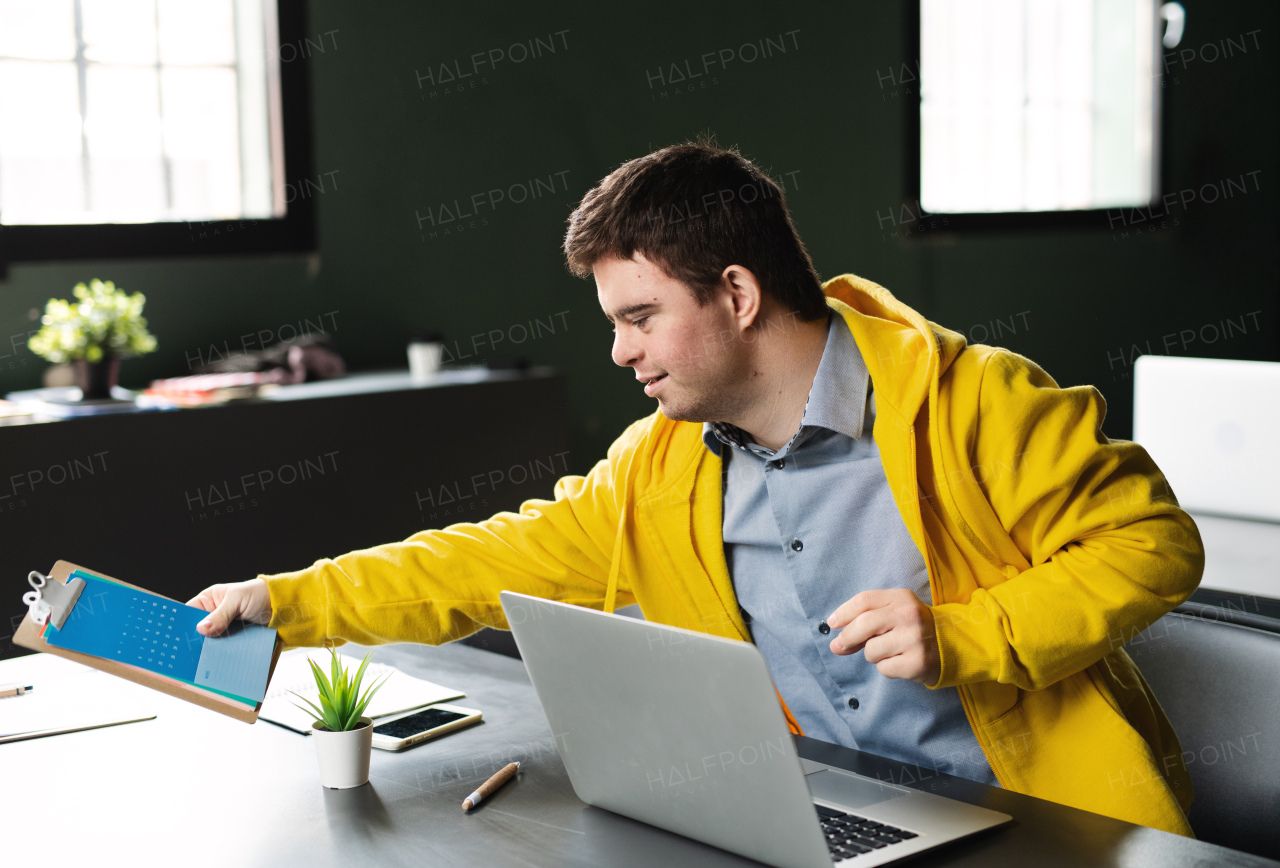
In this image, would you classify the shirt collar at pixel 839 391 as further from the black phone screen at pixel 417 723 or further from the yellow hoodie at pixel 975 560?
the black phone screen at pixel 417 723

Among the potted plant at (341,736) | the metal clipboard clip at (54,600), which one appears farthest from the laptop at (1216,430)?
the metal clipboard clip at (54,600)

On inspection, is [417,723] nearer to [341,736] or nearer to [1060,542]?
[341,736]

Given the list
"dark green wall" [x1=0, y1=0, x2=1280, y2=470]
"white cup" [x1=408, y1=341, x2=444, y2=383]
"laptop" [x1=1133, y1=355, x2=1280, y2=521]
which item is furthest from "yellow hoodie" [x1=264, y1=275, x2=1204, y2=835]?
"dark green wall" [x1=0, y1=0, x2=1280, y2=470]

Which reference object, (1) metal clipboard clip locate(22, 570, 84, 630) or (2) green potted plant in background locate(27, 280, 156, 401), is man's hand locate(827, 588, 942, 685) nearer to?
(1) metal clipboard clip locate(22, 570, 84, 630)

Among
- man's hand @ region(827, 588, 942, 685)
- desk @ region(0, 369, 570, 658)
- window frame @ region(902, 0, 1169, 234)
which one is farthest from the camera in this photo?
window frame @ region(902, 0, 1169, 234)

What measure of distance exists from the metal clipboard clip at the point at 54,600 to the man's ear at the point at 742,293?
79cm

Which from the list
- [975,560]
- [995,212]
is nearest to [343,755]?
[975,560]

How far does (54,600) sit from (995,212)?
4.85 m

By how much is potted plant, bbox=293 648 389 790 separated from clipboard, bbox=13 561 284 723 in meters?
0.10

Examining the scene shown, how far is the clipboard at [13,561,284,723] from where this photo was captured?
1.25 m

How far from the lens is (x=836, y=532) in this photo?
1453 millimetres

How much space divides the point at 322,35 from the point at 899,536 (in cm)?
284

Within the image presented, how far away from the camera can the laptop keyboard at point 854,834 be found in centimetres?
104

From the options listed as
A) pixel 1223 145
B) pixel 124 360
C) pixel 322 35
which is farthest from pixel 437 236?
pixel 1223 145
